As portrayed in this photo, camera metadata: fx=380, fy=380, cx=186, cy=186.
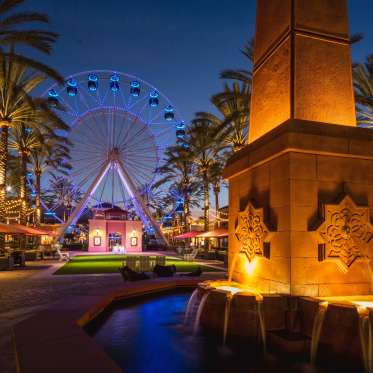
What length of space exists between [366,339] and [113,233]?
45.6m

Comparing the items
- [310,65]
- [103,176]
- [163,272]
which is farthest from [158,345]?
[103,176]

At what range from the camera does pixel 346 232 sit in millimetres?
6773

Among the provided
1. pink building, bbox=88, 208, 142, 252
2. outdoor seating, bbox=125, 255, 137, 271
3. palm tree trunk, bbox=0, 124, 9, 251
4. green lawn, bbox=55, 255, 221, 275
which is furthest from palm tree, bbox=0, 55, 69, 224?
pink building, bbox=88, 208, 142, 252

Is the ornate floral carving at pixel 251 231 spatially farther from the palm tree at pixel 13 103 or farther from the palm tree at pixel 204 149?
the palm tree at pixel 204 149

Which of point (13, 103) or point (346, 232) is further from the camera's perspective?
point (13, 103)

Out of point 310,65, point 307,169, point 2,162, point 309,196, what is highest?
point 2,162

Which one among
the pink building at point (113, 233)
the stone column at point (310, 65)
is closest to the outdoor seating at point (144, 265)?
the stone column at point (310, 65)

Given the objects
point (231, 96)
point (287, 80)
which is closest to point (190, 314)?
point (287, 80)

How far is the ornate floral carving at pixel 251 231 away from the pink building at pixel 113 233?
134 ft

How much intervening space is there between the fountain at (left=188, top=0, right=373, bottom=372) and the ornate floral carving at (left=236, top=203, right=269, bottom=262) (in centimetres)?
2

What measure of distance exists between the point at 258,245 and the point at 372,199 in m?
2.31

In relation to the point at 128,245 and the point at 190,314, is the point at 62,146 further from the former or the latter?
the point at 190,314

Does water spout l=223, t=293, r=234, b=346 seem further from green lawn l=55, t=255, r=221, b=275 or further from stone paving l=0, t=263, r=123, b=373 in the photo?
green lawn l=55, t=255, r=221, b=275

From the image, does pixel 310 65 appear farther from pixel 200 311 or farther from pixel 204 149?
pixel 204 149
